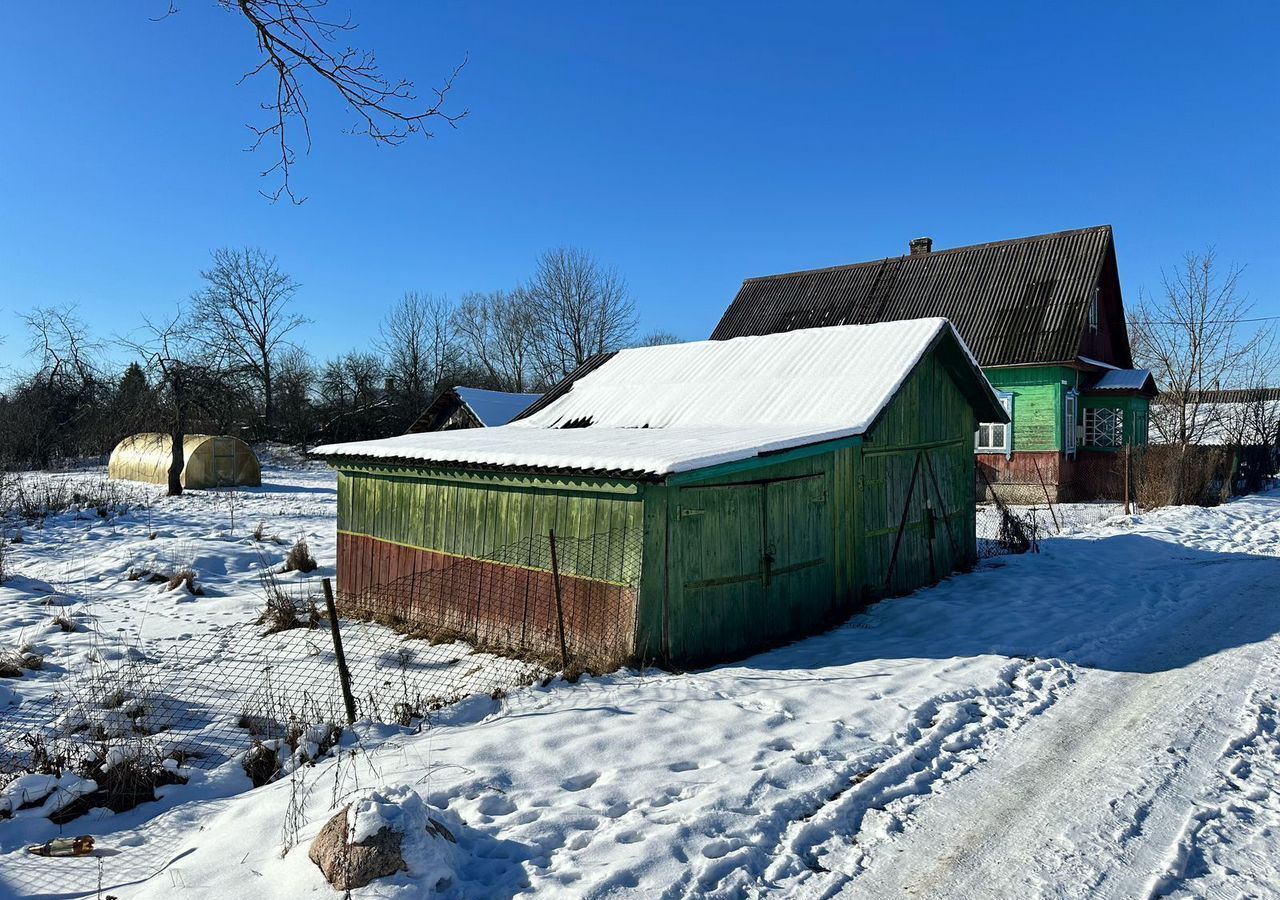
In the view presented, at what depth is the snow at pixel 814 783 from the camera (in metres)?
4.46

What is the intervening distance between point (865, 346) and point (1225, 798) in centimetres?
873

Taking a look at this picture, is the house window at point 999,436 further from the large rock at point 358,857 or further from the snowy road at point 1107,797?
the large rock at point 358,857

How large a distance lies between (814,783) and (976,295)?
23391 mm

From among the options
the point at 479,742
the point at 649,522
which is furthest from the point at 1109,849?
the point at 649,522

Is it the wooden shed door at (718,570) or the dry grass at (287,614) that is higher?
the wooden shed door at (718,570)

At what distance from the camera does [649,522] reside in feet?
28.0

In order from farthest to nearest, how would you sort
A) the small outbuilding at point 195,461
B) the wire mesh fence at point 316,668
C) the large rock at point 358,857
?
the small outbuilding at point 195,461
the wire mesh fence at point 316,668
the large rock at point 358,857

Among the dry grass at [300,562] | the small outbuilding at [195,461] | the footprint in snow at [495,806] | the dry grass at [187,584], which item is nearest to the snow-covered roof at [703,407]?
the dry grass at [300,562]

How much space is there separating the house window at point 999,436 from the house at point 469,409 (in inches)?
557

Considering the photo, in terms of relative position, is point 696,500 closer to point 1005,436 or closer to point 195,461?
point 1005,436

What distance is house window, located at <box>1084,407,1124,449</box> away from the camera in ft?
78.7

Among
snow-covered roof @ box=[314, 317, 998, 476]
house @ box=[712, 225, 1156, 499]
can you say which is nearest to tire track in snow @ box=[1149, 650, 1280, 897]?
snow-covered roof @ box=[314, 317, 998, 476]

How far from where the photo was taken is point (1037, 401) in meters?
23.2

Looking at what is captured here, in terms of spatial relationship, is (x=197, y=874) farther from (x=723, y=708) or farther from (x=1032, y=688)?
(x=1032, y=688)
